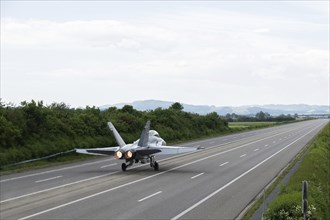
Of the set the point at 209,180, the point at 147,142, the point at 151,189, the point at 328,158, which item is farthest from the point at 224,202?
the point at 328,158

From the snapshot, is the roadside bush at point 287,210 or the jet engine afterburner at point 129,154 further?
the jet engine afterburner at point 129,154

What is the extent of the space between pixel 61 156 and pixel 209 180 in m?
17.1

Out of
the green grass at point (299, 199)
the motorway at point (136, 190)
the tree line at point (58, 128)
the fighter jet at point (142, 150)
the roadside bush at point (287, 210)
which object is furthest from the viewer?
the tree line at point (58, 128)

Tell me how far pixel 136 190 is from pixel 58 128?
22.1m

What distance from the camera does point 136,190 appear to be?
2411 centimetres

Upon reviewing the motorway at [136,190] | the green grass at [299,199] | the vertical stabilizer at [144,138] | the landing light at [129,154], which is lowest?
the motorway at [136,190]

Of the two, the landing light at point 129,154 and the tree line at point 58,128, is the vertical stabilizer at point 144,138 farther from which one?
the tree line at point 58,128

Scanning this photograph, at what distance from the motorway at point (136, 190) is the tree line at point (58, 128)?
13.5 ft

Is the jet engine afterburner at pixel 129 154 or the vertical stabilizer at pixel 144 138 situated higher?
the vertical stabilizer at pixel 144 138

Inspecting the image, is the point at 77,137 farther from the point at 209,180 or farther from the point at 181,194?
the point at 181,194

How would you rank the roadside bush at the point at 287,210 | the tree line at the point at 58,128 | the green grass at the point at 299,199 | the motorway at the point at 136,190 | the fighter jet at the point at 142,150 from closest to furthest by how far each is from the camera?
1. the roadside bush at the point at 287,210
2. the green grass at the point at 299,199
3. the motorway at the point at 136,190
4. the fighter jet at the point at 142,150
5. the tree line at the point at 58,128

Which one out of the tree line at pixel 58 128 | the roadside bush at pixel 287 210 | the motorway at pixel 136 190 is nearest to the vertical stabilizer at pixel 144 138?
the motorway at pixel 136 190

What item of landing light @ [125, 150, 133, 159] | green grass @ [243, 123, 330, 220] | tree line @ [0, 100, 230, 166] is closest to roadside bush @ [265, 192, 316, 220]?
green grass @ [243, 123, 330, 220]

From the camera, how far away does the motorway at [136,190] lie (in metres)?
18.5
